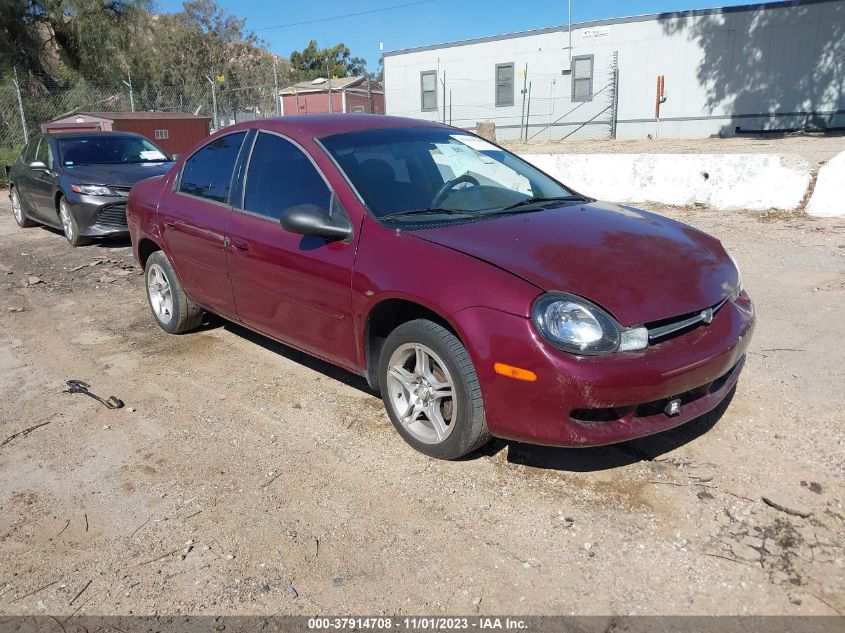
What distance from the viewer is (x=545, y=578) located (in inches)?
99.6

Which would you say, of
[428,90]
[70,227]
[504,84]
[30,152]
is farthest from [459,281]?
[428,90]

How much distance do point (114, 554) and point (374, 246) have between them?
1783 mm

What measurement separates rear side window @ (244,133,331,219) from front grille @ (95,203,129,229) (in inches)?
219

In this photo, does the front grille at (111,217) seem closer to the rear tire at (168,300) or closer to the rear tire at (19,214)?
the rear tire at (19,214)

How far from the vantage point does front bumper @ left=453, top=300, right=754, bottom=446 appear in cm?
275

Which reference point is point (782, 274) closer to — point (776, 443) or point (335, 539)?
point (776, 443)

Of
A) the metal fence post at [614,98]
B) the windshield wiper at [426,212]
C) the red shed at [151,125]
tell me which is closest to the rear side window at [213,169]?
the windshield wiper at [426,212]

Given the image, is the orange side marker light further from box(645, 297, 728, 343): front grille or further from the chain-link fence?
the chain-link fence

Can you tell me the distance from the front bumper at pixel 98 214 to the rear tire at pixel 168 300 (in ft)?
13.1

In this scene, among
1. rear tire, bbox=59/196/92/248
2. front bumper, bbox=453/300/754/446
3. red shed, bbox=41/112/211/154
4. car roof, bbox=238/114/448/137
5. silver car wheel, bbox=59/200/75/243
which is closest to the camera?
front bumper, bbox=453/300/754/446

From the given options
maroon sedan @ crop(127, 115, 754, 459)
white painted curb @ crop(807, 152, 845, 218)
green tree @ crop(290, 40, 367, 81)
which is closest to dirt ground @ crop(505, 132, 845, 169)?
white painted curb @ crop(807, 152, 845, 218)

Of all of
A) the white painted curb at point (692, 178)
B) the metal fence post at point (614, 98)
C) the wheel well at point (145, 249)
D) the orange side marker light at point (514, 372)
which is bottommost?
the orange side marker light at point (514, 372)

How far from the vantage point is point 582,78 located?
23891mm

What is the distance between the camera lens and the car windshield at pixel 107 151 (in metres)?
9.78
